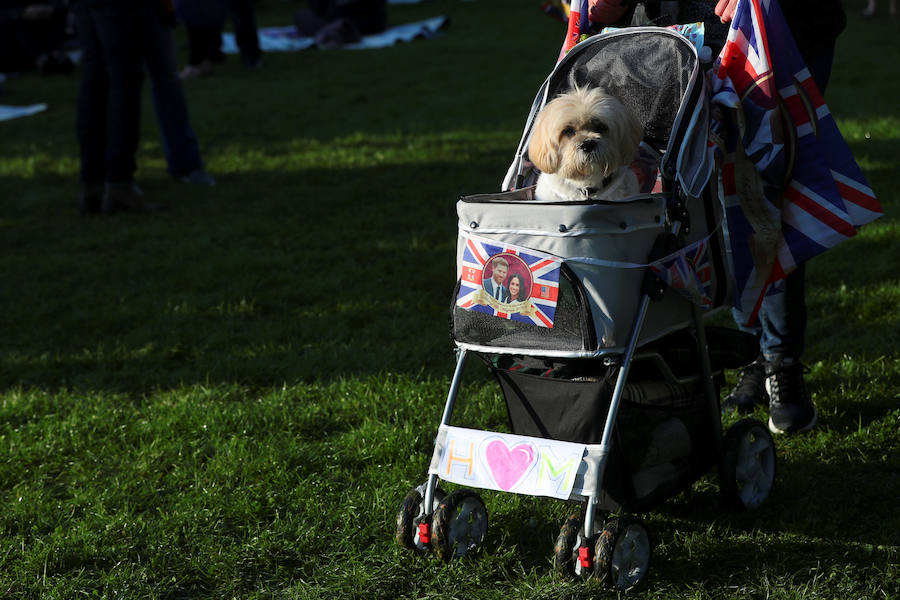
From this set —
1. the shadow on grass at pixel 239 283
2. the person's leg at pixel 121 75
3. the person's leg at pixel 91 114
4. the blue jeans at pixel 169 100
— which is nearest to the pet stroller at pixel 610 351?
the shadow on grass at pixel 239 283

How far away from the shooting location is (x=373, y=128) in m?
10.0

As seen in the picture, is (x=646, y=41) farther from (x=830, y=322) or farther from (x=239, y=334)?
(x=239, y=334)

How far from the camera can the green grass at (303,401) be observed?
295 centimetres

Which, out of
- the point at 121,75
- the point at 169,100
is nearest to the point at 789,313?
the point at 121,75

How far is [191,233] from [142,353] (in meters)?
2.16

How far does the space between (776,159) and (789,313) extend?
0.83 metres

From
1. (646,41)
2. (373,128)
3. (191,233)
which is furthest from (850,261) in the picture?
(373,128)

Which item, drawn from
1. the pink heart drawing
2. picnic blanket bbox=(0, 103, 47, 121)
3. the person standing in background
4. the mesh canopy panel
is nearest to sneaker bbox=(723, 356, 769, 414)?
the person standing in background

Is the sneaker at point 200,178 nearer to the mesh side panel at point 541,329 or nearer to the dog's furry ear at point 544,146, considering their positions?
the dog's furry ear at point 544,146

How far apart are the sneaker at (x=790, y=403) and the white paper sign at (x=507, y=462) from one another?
1259 mm

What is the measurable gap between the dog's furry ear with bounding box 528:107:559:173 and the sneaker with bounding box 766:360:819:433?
1.29 meters

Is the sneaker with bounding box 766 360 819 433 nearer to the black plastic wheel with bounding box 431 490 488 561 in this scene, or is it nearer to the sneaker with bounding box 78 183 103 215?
the black plastic wheel with bounding box 431 490 488 561

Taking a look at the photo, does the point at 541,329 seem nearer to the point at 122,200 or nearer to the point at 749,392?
the point at 749,392

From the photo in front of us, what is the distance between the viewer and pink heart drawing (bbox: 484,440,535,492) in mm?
2785
